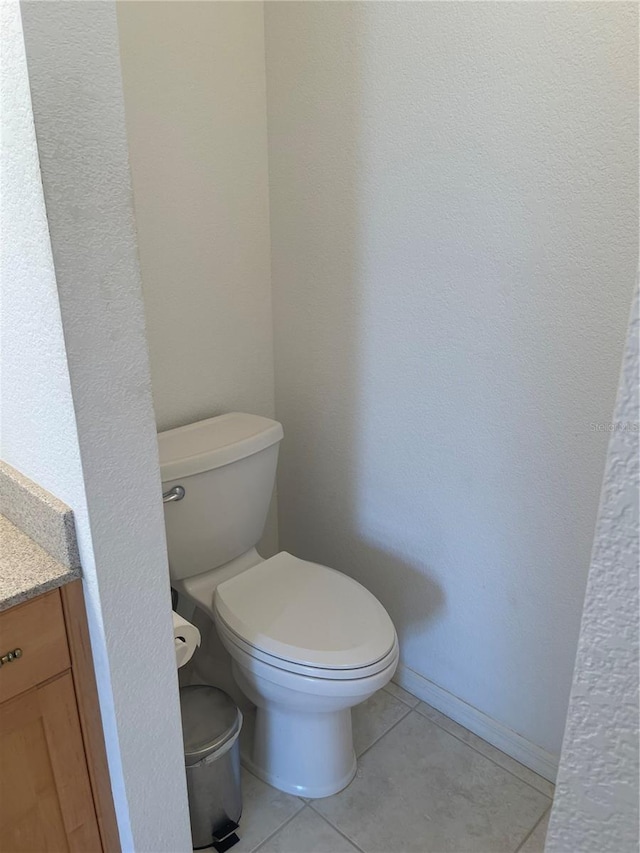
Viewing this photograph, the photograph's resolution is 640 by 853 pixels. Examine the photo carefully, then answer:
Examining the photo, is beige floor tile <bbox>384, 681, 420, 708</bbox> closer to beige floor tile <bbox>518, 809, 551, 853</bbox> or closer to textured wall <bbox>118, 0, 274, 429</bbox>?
beige floor tile <bbox>518, 809, 551, 853</bbox>

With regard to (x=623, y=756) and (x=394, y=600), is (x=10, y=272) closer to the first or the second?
(x=623, y=756)

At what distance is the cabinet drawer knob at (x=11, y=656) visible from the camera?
0.97 metres

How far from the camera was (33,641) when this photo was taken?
39.3 inches

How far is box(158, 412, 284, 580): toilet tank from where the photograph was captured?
4.93 ft

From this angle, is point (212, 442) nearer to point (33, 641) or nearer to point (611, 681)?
point (33, 641)

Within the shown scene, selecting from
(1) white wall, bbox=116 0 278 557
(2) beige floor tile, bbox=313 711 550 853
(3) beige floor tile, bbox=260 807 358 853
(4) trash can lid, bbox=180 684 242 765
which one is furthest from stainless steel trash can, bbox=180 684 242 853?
(1) white wall, bbox=116 0 278 557

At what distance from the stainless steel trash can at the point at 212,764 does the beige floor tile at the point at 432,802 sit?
0.24 meters

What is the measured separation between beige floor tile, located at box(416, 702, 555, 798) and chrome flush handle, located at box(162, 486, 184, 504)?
942 mm

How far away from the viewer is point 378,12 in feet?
4.62

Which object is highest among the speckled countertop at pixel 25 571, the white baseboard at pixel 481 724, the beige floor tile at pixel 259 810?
the speckled countertop at pixel 25 571

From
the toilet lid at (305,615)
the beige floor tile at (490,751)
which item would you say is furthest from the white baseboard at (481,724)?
the toilet lid at (305,615)

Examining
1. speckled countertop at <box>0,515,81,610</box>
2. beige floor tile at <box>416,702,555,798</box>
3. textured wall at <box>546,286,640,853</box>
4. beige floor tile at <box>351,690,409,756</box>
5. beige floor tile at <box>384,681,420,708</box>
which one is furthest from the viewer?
beige floor tile at <box>384,681,420,708</box>

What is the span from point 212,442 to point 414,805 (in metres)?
1.00

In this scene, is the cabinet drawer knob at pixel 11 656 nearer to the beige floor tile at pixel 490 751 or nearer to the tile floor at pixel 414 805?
the tile floor at pixel 414 805
